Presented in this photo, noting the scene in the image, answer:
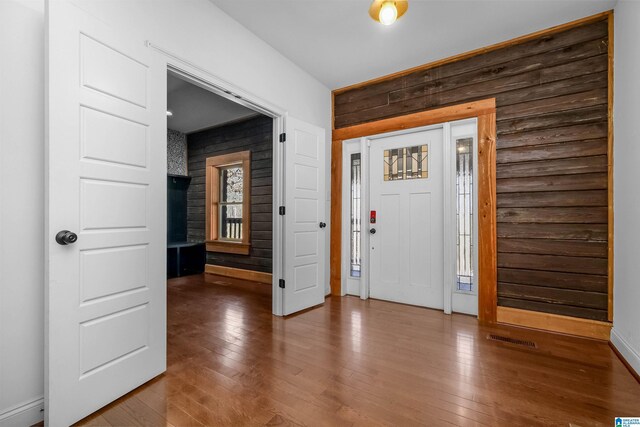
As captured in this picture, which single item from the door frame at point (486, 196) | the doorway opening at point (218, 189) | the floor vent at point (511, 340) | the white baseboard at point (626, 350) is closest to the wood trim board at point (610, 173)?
the white baseboard at point (626, 350)

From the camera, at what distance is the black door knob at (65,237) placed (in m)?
1.45

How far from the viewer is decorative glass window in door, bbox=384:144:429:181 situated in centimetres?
352

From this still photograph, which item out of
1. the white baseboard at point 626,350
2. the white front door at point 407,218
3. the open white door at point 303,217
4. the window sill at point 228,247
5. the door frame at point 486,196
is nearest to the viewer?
the white baseboard at point 626,350

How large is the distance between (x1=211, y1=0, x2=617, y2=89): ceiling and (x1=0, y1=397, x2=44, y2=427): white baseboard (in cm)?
296

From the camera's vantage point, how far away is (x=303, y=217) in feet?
11.1

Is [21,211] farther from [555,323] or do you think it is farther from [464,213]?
[555,323]

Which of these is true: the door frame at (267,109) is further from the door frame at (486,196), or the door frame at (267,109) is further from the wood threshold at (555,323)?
the wood threshold at (555,323)

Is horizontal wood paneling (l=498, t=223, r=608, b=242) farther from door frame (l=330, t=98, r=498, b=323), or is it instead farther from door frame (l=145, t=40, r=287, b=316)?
door frame (l=145, t=40, r=287, b=316)

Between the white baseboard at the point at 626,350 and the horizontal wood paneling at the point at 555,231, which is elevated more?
the horizontal wood paneling at the point at 555,231

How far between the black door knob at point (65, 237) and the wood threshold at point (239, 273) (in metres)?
3.43

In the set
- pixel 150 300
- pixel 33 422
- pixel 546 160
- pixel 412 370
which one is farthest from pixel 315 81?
pixel 33 422

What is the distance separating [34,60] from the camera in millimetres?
1524

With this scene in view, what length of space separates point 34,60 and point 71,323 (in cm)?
138

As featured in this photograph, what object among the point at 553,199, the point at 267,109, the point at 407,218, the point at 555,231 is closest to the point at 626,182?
the point at 553,199
